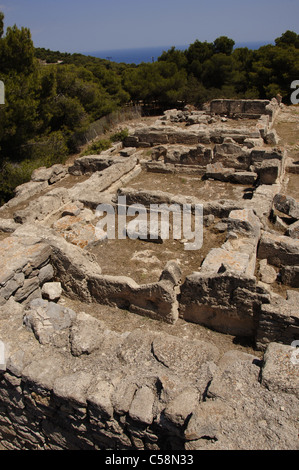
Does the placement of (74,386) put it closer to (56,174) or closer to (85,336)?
(85,336)

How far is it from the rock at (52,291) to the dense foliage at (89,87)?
757 centimetres

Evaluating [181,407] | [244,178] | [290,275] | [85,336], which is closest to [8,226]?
[85,336]

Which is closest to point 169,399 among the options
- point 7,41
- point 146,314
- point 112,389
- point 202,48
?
point 112,389

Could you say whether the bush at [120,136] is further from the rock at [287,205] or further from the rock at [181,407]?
the rock at [181,407]

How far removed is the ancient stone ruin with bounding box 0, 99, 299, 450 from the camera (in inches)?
135

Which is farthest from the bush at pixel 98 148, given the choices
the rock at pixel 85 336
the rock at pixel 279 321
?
the rock at pixel 279 321

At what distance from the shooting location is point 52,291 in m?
6.35

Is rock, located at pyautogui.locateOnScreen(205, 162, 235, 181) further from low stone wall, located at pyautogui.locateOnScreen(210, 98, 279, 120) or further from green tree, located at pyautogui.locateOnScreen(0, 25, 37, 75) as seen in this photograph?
low stone wall, located at pyautogui.locateOnScreen(210, 98, 279, 120)

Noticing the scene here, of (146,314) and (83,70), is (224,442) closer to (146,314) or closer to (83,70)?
(146,314)

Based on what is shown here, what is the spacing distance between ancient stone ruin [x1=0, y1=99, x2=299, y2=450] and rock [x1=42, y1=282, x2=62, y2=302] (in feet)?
0.07

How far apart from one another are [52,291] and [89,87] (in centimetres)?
1617
